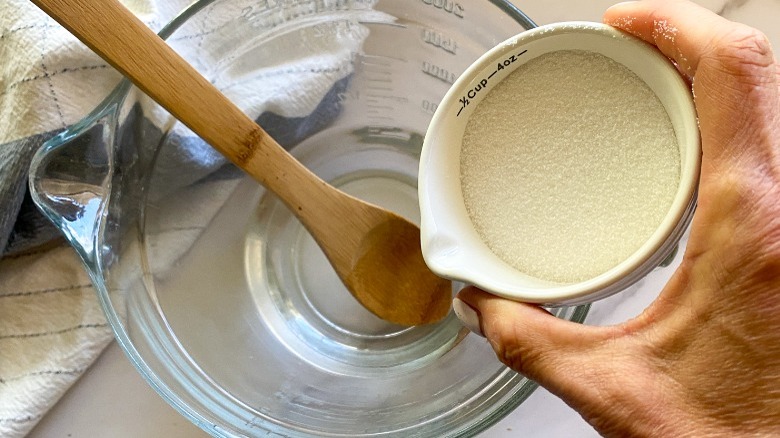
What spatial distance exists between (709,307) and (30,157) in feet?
2.27

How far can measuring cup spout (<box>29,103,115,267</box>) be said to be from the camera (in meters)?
0.68

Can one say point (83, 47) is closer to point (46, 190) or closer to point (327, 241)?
point (46, 190)

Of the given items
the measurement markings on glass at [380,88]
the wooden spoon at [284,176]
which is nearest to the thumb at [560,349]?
the wooden spoon at [284,176]

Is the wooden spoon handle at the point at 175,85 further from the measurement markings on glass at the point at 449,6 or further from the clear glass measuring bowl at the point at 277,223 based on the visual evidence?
the measurement markings on glass at the point at 449,6

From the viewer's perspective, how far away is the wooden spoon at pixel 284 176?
0.64 m

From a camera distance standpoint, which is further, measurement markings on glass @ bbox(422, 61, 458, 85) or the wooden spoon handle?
measurement markings on glass @ bbox(422, 61, 458, 85)

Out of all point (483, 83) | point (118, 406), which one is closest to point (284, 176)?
point (483, 83)

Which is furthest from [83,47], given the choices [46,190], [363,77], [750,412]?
[750,412]

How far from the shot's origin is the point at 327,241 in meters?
0.76

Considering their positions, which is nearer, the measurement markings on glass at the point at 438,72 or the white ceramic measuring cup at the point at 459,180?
the white ceramic measuring cup at the point at 459,180

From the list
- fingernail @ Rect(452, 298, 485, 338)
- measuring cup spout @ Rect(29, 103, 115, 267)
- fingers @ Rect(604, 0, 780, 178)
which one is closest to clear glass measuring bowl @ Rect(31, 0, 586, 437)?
measuring cup spout @ Rect(29, 103, 115, 267)

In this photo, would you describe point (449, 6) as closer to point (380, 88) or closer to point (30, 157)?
point (380, 88)

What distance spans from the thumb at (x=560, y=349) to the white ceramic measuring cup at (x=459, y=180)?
2 cm

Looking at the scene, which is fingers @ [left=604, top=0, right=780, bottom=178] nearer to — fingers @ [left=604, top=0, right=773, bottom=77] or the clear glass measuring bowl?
fingers @ [left=604, top=0, right=773, bottom=77]
